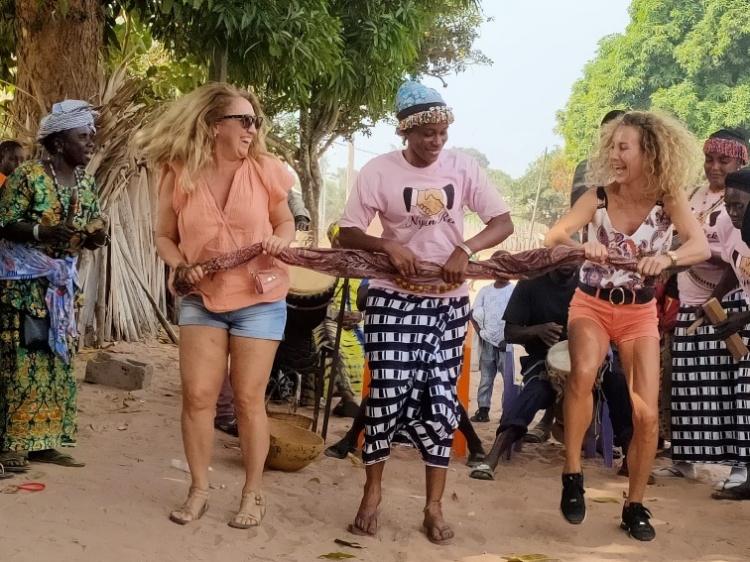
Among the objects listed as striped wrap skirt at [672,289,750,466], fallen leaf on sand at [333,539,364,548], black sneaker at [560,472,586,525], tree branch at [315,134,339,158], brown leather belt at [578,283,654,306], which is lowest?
fallen leaf on sand at [333,539,364,548]

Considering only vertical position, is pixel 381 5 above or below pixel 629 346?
above

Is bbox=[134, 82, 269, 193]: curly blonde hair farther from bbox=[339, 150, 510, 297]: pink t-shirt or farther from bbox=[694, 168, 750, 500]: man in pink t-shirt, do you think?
bbox=[694, 168, 750, 500]: man in pink t-shirt

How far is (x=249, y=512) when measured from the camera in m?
4.44

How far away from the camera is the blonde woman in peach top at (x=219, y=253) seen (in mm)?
4336

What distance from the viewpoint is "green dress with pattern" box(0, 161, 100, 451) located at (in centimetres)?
494

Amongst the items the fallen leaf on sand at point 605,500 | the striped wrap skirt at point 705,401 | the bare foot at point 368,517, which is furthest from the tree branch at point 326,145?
the bare foot at point 368,517

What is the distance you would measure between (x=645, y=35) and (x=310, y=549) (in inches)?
1076

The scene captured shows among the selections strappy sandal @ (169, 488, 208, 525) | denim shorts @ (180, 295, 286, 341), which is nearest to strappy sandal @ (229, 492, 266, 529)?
strappy sandal @ (169, 488, 208, 525)

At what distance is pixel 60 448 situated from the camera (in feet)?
18.7

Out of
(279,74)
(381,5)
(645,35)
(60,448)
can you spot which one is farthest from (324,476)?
(645,35)

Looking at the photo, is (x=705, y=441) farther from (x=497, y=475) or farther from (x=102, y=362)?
(x=102, y=362)

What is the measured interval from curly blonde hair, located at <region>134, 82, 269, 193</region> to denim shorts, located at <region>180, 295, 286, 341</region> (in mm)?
559

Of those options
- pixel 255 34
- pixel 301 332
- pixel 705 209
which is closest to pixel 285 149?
pixel 255 34

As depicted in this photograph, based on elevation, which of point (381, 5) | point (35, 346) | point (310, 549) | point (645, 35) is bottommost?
point (310, 549)
